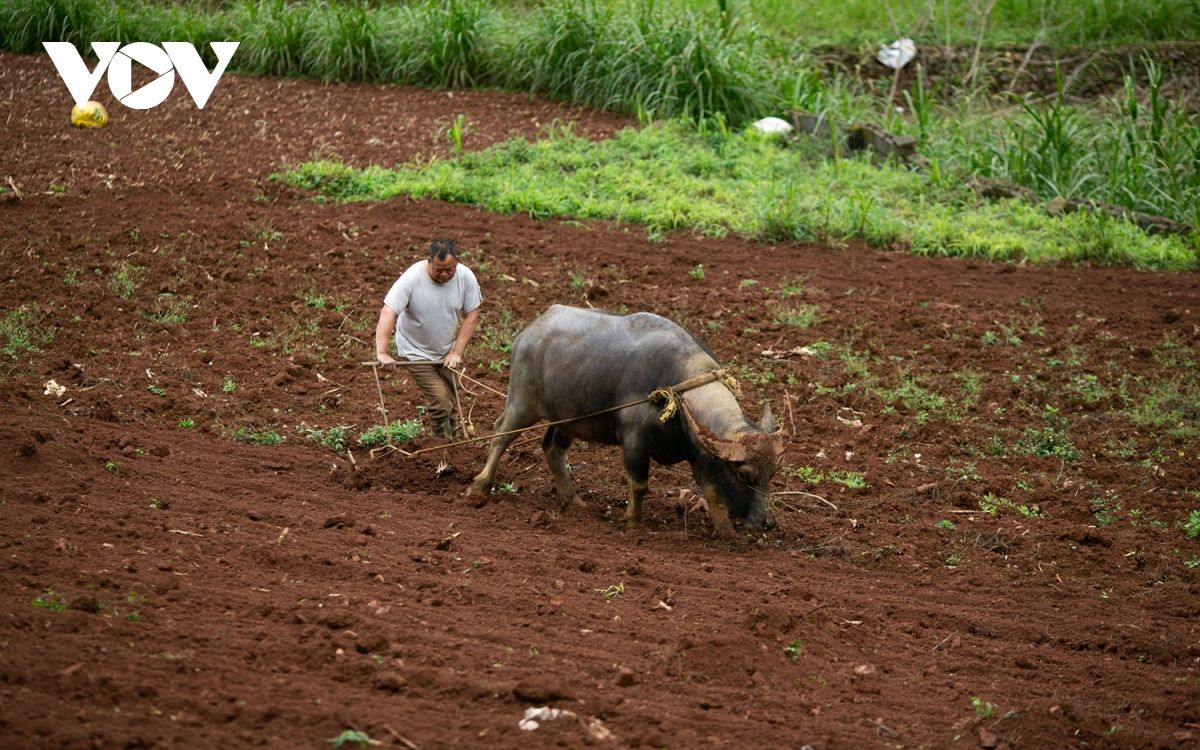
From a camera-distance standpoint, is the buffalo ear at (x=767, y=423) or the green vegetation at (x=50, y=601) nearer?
the green vegetation at (x=50, y=601)

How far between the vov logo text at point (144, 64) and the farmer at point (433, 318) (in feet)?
30.9

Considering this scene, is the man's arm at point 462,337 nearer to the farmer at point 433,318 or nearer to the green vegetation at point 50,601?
the farmer at point 433,318

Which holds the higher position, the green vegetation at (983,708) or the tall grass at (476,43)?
the tall grass at (476,43)

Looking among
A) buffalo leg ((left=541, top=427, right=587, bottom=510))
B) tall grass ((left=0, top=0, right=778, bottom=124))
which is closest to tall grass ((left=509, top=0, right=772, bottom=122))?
tall grass ((left=0, top=0, right=778, bottom=124))

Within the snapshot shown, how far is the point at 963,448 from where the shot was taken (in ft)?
30.4

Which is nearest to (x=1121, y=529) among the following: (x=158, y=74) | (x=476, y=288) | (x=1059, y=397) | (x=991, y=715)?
(x=1059, y=397)

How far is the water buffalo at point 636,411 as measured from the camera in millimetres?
7062

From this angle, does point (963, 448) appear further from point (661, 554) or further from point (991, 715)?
point (991, 715)

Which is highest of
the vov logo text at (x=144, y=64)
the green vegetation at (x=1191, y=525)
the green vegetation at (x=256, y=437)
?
the vov logo text at (x=144, y=64)

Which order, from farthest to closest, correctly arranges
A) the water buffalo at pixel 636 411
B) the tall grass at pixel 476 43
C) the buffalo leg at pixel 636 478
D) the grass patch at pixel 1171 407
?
the tall grass at pixel 476 43, the grass patch at pixel 1171 407, the buffalo leg at pixel 636 478, the water buffalo at pixel 636 411

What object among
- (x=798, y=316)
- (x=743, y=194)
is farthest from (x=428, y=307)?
(x=743, y=194)

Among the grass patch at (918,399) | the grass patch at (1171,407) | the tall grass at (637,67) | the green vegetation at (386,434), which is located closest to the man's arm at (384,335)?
the green vegetation at (386,434)

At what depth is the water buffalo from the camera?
7.06 metres

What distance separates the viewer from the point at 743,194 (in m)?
14.0
